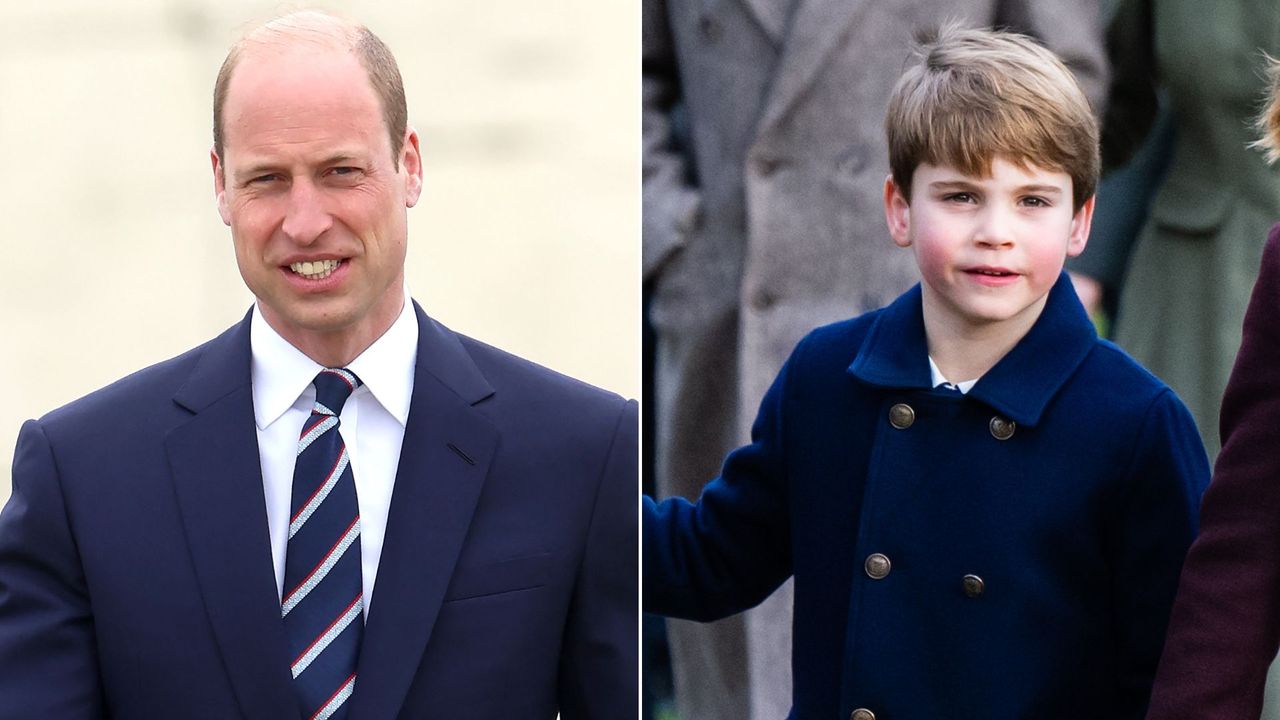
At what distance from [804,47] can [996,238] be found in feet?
1.96

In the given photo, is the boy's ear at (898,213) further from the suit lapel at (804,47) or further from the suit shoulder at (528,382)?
the suit shoulder at (528,382)

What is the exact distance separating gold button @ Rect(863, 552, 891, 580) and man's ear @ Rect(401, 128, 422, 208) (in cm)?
84

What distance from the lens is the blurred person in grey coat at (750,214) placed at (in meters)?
2.68

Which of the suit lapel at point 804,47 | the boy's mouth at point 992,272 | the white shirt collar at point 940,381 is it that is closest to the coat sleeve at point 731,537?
the white shirt collar at point 940,381

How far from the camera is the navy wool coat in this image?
7.27ft

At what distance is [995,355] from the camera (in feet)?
7.68

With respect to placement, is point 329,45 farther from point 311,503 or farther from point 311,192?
point 311,503

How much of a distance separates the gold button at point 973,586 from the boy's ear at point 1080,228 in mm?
478

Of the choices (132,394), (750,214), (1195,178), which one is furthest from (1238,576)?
(132,394)

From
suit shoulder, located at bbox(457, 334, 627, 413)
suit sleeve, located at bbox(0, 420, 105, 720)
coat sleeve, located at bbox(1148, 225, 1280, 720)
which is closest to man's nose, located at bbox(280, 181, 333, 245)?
suit shoulder, located at bbox(457, 334, 627, 413)

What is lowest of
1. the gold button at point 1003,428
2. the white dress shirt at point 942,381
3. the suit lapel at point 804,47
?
the gold button at point 1003,428

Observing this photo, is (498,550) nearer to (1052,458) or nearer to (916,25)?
(1052,458)

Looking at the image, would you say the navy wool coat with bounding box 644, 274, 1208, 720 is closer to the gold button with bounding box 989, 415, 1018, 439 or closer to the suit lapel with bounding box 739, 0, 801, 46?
the gold button with bounding box 989, 415, 1018, 439

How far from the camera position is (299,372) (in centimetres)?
237
